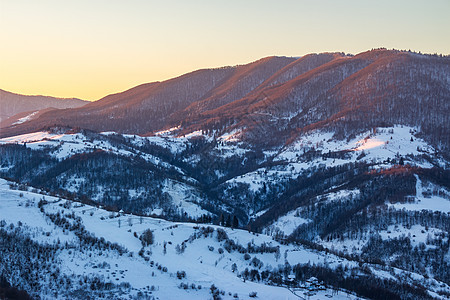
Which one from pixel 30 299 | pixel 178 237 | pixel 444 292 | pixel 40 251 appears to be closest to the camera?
pixel 30 299

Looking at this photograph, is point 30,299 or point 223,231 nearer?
point 30,299

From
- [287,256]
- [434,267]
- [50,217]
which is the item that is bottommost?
[434,267]

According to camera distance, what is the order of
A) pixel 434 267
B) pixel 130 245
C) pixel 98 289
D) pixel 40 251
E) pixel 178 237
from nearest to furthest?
pixel 98 289, pixel 40 251, pixel 130 245, pixel 178 237, pixel 434 267

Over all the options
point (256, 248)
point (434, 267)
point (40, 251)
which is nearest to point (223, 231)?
point (256, 248)

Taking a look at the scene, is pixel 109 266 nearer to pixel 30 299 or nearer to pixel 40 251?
pixel 40 251

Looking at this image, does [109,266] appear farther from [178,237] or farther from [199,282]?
[178,237]

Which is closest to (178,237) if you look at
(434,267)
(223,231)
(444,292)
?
(223,231)

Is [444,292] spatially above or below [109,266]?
below
